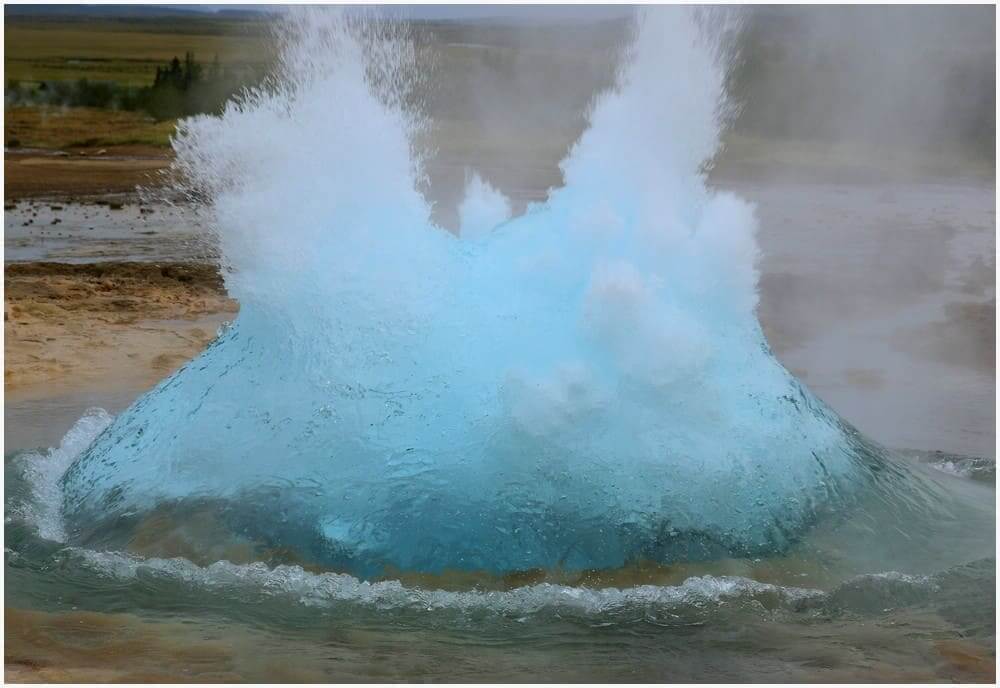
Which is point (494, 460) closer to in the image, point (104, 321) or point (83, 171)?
point (104, 321)

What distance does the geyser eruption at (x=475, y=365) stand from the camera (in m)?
3.38

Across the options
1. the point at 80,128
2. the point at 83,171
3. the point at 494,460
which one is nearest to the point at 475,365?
the point at 494,460

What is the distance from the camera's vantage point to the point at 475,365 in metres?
3.52

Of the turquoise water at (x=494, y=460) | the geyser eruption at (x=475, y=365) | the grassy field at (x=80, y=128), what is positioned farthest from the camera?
the grassy field at (x=80, y=128)

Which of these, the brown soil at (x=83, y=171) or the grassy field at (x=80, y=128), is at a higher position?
the grassy field at (x=80, y=128)

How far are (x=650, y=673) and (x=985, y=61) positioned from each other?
1237 centimetres

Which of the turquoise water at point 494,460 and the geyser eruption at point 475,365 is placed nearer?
the turquoise water at point 494,460

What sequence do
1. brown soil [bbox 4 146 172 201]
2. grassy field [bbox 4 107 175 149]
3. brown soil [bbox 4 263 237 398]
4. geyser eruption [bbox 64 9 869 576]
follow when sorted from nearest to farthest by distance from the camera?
geyser eruption [bbox 64 9 869 576]
brown soil [bbox 4 263 237 398]
brown soil [bbox 4 146 172 201]
grassy field [bbox 4 107 175 149]

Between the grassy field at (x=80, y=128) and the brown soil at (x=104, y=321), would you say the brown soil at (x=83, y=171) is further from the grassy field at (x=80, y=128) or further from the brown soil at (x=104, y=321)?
the brown soil at (x=104, y=321)

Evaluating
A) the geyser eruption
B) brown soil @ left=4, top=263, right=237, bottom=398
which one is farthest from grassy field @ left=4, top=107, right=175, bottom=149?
the geyser eruption

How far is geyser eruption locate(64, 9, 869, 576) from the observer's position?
11.1ft

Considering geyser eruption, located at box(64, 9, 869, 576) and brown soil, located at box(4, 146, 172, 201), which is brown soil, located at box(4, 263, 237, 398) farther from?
brown soil, located at box(4, 146, 172, 201)

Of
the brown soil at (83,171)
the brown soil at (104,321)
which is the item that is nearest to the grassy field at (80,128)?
the brown soil at (83,171)

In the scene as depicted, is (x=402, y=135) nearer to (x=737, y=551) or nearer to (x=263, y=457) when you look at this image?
(x=263, y=457)
